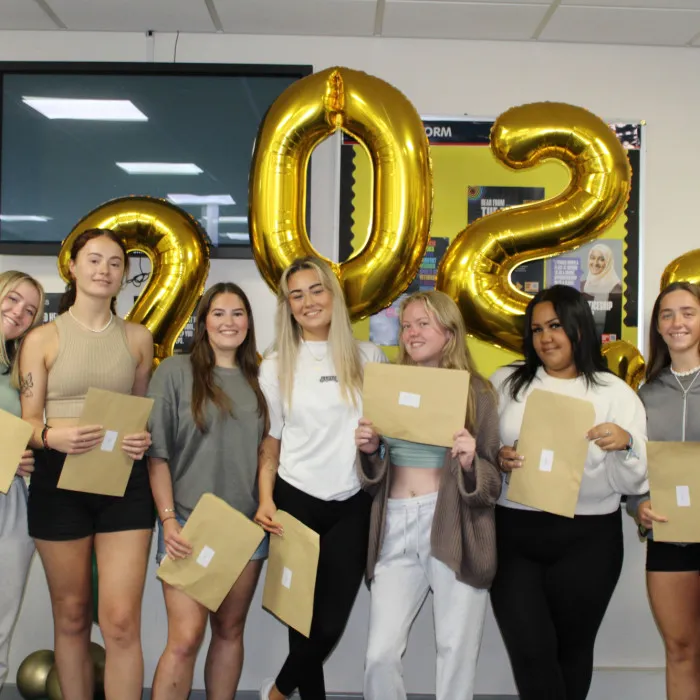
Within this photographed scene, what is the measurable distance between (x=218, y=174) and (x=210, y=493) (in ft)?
5.03

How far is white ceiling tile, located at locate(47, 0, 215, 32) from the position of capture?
109 inches

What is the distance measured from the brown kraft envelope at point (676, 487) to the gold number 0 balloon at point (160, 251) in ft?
5.05

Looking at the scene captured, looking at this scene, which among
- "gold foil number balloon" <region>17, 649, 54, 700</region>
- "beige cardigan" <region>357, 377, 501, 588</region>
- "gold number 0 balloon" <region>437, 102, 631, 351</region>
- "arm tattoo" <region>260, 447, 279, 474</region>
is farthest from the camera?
"gold foil number balloon" <region>17, 649, 54, 700</region>

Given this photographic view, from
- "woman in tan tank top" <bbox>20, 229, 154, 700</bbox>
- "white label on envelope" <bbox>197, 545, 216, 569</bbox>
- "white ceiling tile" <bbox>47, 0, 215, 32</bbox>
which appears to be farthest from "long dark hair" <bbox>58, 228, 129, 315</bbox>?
"white ceiling tile" <bbox>47, 0, 215, 32</bbox>

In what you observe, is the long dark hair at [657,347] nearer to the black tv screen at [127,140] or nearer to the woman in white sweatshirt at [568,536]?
the woman in white sweatshirt at [568,536]

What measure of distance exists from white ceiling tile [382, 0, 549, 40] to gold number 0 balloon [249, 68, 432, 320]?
0.72 meters

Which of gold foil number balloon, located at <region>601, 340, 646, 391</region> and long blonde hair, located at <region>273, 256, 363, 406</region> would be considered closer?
long blonde hair, located at <region>273, 256, 363, 406</region>

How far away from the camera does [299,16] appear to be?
112 inches

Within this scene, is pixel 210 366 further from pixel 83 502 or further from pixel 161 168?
pixel 161 168

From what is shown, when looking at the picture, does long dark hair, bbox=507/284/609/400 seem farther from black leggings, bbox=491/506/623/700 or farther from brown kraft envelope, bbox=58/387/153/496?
brown kraft envelope, bbox=58/387/153/496

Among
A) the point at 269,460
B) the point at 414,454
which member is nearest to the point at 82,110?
the point at 269,460

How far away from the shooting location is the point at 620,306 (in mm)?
2939

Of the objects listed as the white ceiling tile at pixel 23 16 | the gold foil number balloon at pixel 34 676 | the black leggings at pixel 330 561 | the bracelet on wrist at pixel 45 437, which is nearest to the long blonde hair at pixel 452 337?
the black leggings at pixel 330 561

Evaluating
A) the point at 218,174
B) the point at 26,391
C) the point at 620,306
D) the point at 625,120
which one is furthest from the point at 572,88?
the point at 26,391
